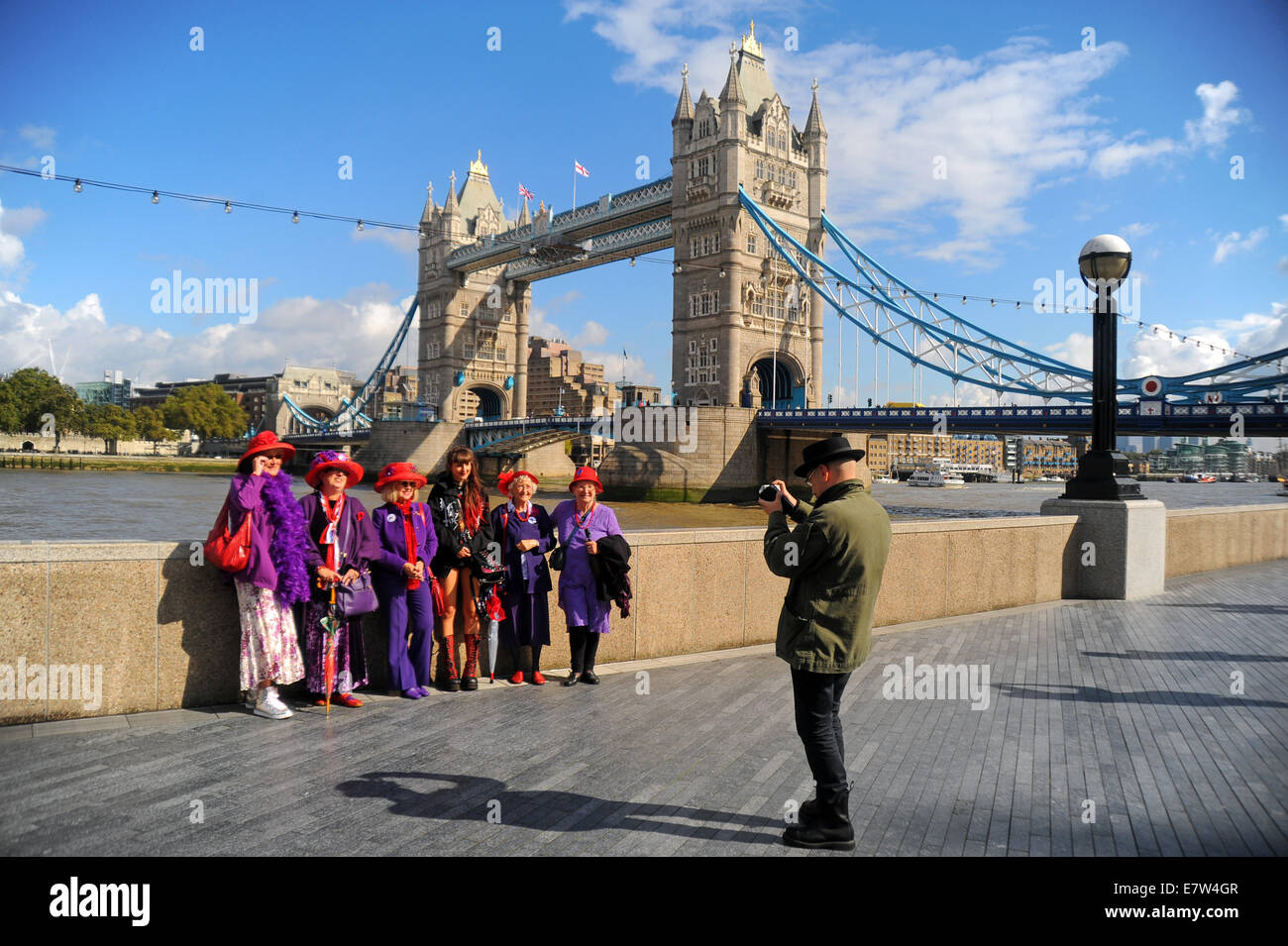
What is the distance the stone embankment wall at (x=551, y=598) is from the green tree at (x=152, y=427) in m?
94.6

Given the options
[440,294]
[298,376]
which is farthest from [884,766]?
[298,376]

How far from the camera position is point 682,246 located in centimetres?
5216

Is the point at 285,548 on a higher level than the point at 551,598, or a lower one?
higher

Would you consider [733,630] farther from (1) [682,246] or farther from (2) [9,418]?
(2) [9,418]

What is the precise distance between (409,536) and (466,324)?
7705 cm

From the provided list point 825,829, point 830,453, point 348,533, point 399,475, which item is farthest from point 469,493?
point 825,829

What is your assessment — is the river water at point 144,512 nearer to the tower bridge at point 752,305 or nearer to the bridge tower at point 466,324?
the tower bridge at point 752,305

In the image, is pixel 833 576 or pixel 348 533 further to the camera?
pixel 348 533

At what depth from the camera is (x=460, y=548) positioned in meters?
5.12

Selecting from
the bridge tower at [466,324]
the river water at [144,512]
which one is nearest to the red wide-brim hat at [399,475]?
the river water at [144,512]

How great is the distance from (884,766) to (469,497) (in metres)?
2.81
